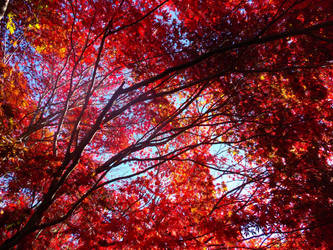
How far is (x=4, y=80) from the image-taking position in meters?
5.18

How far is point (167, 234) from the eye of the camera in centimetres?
595

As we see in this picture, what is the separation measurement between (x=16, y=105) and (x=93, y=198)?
4139mm

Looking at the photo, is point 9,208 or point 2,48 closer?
point 9,208

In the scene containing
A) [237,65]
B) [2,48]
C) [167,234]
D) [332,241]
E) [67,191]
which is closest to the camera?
[67,191]

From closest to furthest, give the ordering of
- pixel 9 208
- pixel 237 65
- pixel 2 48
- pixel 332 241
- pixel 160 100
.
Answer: pixel 9 208, pixel 332 241, pixel 237 65, pixel 2 48, pixel 160 100

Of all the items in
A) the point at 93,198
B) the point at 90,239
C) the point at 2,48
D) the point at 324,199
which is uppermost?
the point at 2,48

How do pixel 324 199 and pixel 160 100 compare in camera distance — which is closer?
pixel 324 199

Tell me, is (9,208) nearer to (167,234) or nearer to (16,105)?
(16,105)

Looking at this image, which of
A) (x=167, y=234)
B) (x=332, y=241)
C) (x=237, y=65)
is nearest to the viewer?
(x=332, y=241)

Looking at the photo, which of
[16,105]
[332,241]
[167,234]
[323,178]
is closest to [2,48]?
[16,105]

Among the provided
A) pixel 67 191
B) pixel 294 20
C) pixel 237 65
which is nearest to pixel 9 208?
pixel 67 191

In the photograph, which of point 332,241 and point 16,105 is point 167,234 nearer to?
point 332,241

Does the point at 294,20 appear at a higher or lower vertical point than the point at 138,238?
higher

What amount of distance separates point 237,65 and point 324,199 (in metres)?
5.43
